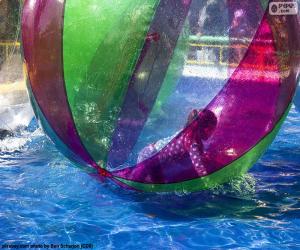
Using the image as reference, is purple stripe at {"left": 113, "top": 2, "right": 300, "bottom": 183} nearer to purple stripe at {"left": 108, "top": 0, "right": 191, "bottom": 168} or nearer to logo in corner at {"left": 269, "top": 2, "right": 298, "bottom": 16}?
logo in corner at {"left": 269, "top": 2, "right": 298, "bottom": 16}

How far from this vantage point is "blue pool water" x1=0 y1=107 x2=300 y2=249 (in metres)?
3.44

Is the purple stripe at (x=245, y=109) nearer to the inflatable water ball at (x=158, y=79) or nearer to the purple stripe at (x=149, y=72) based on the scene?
the inflatable water ball at (x=158, y=79)

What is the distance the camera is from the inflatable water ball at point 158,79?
3.39m

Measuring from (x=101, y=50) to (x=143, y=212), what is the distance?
1342mm

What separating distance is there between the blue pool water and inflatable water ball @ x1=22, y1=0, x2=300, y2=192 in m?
0.32

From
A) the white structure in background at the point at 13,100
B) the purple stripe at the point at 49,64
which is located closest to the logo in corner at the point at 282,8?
the purple stripe at the point at 49,64

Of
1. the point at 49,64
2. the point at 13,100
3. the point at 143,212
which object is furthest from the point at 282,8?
the point at 13,100

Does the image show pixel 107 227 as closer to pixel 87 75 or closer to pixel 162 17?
pixel 87 75

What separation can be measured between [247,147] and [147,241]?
1069mm

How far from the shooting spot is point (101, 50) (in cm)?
336

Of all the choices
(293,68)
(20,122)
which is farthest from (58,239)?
(20,122)

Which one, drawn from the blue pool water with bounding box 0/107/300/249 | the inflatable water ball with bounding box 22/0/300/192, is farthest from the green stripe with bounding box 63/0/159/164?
the blue pool water with bounding box 0/107/300/249

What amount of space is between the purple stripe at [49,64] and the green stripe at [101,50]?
65 mm

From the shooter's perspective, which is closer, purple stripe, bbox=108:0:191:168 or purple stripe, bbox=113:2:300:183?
purple stripe, bbox=108:0:191:168
